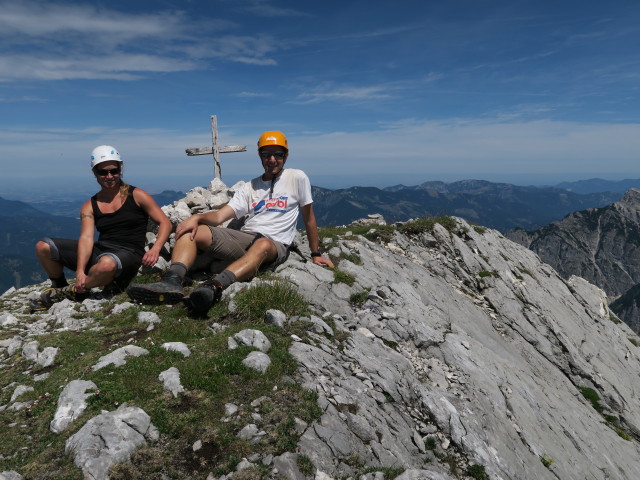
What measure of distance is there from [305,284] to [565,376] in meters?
13.0

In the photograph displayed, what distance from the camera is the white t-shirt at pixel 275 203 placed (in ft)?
35.7

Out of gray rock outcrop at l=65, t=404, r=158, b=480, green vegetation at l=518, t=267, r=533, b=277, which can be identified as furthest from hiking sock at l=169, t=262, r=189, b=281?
green vegetation at l=518, t=267, r=533, b=277

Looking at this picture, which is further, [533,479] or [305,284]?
[305,284]

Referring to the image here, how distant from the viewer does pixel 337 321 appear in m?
9.11

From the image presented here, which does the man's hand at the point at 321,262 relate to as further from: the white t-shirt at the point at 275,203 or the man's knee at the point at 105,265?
the man's knee at the point at 105,265

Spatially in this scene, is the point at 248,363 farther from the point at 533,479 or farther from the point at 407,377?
the point at 533,479

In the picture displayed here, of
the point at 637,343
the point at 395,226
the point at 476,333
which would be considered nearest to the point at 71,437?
the point at 476,333

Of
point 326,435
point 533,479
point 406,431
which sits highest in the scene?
point 326,435

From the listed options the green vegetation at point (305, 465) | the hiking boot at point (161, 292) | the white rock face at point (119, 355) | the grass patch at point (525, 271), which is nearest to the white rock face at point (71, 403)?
the white rock face at point (119, 355)

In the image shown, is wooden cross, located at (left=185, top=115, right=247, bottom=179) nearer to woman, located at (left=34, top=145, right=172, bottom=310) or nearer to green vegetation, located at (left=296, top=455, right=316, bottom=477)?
woman, located at (left=34, top=145, right=172, bottom=310)

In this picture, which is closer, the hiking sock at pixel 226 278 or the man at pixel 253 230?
the hiking sock at pixel 226 278

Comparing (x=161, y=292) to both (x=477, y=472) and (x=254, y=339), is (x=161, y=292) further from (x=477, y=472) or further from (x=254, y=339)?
(x=477, y=472)

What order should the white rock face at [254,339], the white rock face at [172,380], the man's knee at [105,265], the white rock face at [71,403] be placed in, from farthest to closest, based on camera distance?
the man's knee at [105,265] → the white rock face at [254,339] → the white rock face at [172,380] → the white rock face at [71,403]

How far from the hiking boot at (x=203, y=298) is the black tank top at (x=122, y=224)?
10.6 ft
